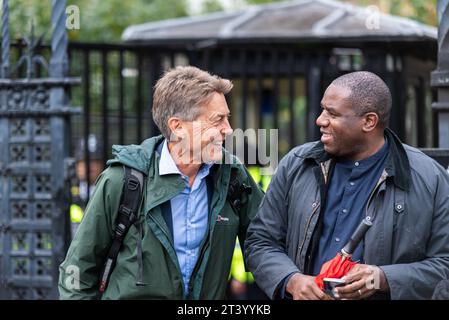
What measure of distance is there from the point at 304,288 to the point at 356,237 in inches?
13.6

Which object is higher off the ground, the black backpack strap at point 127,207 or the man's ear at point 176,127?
the man's ear at point 176,127

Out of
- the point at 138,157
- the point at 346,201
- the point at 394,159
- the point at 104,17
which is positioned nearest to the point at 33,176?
the point at 138,157

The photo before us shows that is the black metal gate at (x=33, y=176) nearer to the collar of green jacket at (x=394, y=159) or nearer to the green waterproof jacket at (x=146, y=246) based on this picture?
the green waterproof jacket at (x=146, y=246)

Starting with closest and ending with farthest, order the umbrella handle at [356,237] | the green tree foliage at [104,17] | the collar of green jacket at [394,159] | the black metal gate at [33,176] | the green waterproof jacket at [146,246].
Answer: the umbrella handle at [356,237]
the collar of green jacket at [394,159]
the green waterproof jacket at [146,246]
the black metal gate at [33,176]
the green tree foliage at [104,17]

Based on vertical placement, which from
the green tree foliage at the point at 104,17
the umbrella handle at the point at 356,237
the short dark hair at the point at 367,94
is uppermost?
the green tree foliage at the point at 104,17

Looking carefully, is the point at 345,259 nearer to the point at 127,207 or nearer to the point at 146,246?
the point at 146,246

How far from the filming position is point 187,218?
165 inches

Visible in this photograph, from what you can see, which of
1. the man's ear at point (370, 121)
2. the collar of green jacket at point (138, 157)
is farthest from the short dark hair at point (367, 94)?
the collar of green jacket at point (138, 157)

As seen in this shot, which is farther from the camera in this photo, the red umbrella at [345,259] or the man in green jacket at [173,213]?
the man in green jacket at [173,213]

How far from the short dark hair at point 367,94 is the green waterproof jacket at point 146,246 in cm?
76

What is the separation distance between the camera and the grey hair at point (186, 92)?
4.18 metres

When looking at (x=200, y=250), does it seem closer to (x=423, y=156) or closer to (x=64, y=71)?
(x=423, y=156)
